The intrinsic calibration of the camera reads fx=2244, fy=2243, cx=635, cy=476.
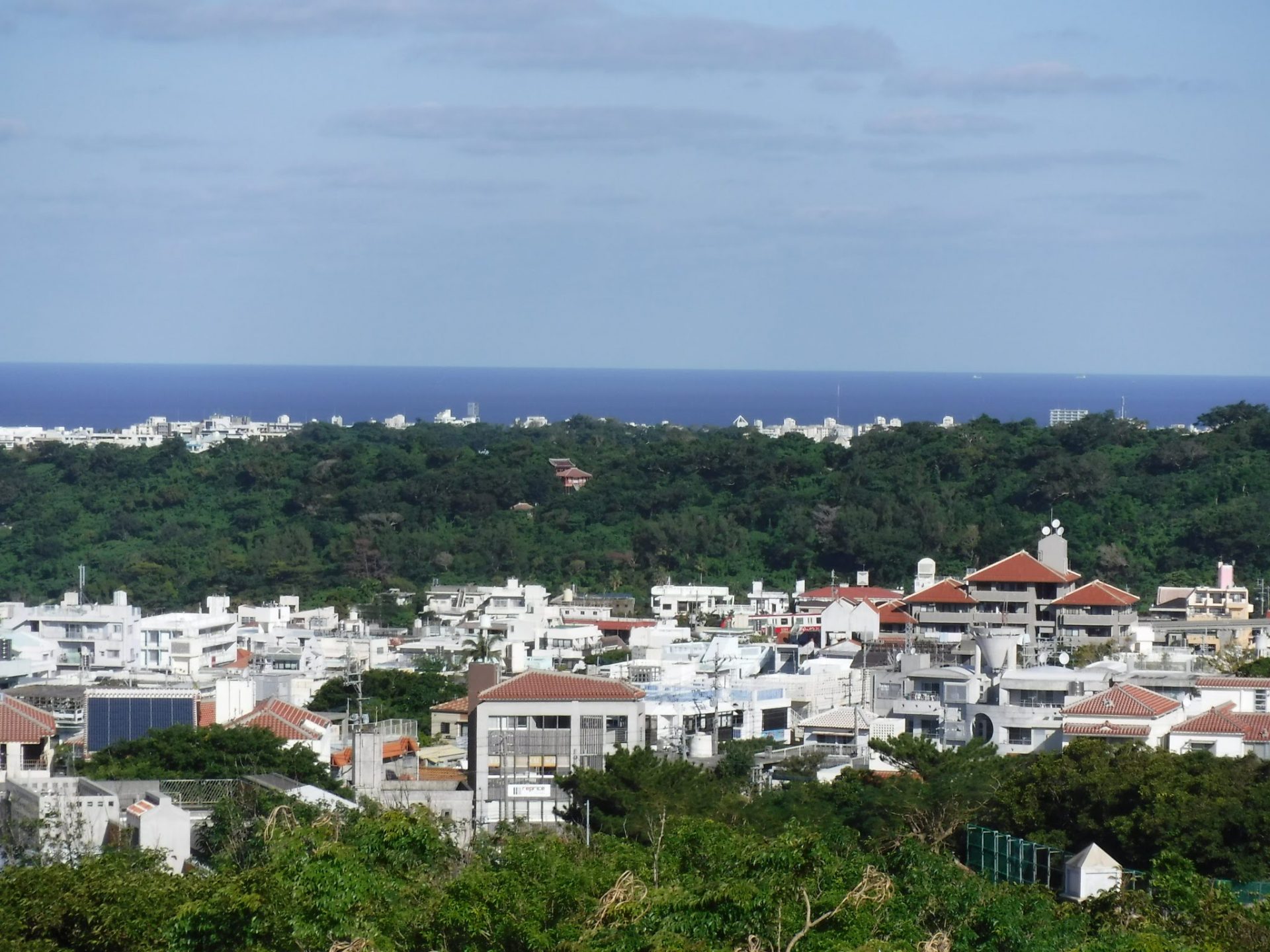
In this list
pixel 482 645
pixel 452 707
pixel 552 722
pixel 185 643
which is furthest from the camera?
pixel 482 645

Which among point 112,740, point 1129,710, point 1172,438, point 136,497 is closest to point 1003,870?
point 1129,710

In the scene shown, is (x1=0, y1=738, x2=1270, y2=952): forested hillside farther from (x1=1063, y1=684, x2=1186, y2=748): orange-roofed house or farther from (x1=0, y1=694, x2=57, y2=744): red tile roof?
(x1=0, y1=694, x2=57, y2=744): red tile roof

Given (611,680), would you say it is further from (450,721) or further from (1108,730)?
(1108,730)

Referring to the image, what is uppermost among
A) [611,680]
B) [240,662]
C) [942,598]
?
[611,680]

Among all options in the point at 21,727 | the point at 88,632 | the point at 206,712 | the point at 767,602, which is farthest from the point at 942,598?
the point at 21,727

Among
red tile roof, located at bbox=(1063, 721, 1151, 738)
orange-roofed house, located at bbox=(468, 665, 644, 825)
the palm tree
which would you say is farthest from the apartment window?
the palm tree

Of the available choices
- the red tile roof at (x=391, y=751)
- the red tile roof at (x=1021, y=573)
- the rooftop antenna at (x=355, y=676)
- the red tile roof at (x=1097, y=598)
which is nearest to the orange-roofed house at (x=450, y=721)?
the rooftop antenna at (x=355, y=676)

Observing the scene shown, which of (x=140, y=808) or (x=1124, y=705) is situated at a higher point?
(x=1124, y=705)
